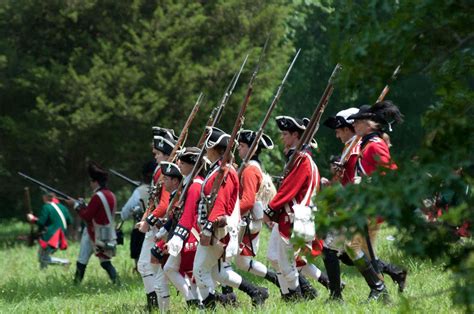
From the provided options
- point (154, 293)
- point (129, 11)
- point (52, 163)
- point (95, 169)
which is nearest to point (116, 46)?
point (129, 11)

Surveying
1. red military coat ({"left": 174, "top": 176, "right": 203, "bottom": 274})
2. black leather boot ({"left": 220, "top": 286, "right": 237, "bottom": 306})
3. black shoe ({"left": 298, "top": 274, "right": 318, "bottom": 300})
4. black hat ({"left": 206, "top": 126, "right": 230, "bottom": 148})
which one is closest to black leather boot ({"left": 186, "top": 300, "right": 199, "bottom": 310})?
red military coat ({"left": 174, "top": 176, "right": 203, "bottom": 274})

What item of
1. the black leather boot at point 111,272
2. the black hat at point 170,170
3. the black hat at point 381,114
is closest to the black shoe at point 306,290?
the black hat at point 170,170

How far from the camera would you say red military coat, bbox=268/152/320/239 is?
10.3 metres

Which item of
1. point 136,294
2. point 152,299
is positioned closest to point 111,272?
point 136,294

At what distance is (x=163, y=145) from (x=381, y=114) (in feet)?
9.31

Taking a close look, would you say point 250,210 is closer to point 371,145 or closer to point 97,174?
point 371,145

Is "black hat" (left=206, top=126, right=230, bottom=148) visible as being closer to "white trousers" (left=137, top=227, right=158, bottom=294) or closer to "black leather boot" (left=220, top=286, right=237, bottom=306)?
"white trousers" (left=137, top=227, right=158, bottom=294)

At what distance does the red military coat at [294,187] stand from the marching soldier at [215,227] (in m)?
0.42

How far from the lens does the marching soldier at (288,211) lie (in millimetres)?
10352

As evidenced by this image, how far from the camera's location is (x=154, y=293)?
11430 mm

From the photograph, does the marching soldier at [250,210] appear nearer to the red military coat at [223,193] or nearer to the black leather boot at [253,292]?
the black leather boot at [253,292]

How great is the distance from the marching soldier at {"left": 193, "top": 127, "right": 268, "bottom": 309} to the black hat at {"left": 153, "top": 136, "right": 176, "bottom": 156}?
5.79ft

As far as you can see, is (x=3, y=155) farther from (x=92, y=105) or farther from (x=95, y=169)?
(x=95, y=169)

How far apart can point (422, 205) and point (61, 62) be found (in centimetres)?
2358
